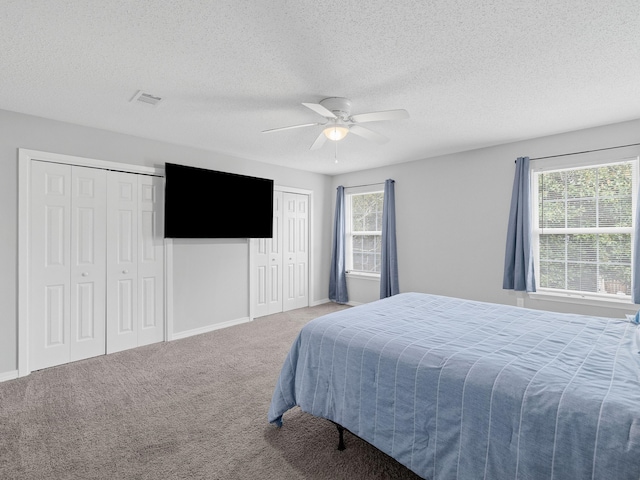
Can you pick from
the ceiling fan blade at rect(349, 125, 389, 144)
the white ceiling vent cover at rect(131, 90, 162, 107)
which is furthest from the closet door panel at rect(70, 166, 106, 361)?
the ceiling fan blade at rect(349, 125, 389, 144)

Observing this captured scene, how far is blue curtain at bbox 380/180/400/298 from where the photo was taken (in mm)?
4930

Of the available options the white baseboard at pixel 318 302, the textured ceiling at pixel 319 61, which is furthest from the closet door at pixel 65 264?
the white baseboard at pixel 318 302

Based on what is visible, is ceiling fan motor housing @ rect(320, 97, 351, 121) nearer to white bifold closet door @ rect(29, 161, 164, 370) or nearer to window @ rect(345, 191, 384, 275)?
white bifold closet door @ rect(29, 161, 164, 370)

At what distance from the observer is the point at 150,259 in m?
3.77

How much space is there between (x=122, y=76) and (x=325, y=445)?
2.85 metres

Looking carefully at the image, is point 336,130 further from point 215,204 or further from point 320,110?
point 215,204

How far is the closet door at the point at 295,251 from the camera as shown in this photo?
5297 millimetres

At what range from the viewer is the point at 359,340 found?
1.83m

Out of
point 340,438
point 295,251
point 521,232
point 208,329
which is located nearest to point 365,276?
point 295,251

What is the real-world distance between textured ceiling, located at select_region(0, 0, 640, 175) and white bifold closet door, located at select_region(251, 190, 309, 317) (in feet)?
6.61

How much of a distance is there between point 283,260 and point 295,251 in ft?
0.96

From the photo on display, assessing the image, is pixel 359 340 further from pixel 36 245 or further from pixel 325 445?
pixel 36 245

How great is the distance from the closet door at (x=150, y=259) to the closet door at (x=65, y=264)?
0.38 m

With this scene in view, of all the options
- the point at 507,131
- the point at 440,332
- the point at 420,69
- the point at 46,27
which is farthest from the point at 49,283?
the point at 507,131
